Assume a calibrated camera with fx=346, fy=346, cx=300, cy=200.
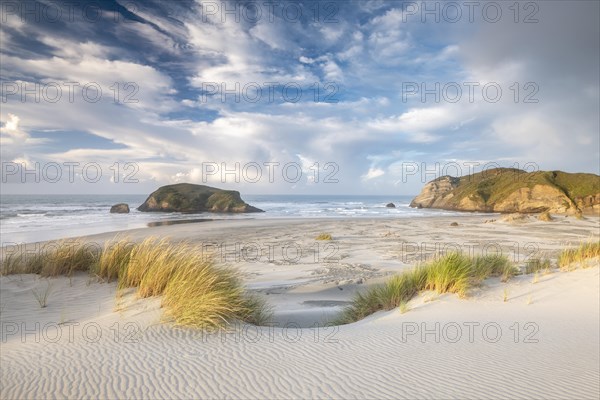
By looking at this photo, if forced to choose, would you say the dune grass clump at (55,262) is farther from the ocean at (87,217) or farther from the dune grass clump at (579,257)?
the dune grass clump at (579,257)

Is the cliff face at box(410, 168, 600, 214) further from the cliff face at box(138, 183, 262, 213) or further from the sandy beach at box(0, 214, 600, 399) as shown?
the sandy beach at box(0, 214, 600, 399)

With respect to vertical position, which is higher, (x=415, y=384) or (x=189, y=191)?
(x=189, y=191)

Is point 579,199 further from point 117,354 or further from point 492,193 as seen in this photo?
point 117,354

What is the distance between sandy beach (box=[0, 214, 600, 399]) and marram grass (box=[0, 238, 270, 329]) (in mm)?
259

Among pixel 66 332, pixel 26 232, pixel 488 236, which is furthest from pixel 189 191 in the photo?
pixel 66 332

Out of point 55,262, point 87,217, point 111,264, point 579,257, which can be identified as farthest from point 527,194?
point 87,217

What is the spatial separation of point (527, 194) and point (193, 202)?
39.9 metres

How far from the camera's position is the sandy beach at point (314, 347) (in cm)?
331

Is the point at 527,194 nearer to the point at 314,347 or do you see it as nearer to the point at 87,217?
the point at 314,347

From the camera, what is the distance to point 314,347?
4.39 m

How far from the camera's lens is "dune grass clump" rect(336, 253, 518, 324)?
6961 mm

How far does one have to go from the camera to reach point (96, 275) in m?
7.88

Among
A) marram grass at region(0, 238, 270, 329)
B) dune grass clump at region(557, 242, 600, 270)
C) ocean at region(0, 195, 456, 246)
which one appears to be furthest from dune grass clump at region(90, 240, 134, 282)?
ocean at region(0, 195, 456, 246)

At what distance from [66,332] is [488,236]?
67.2 feet
